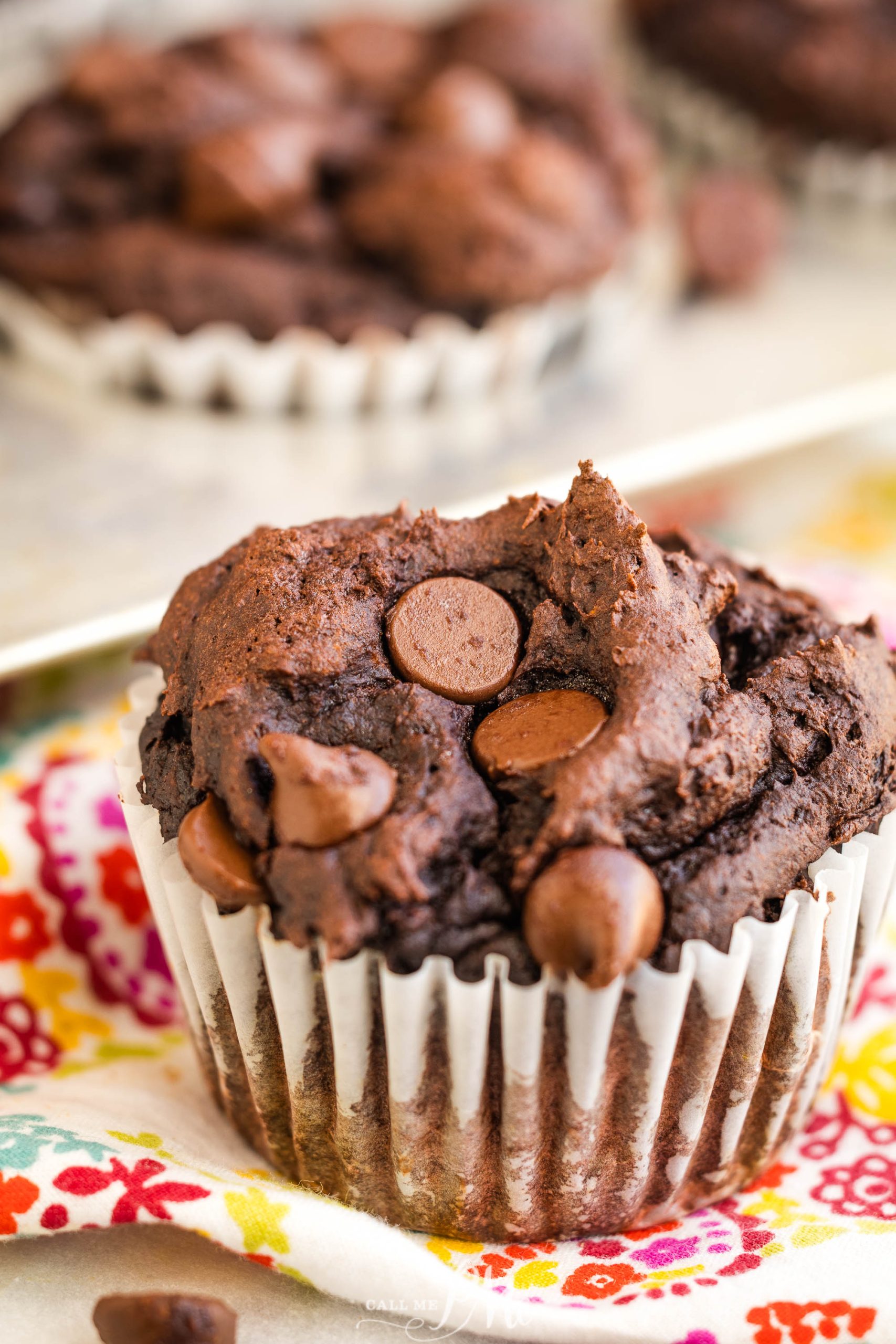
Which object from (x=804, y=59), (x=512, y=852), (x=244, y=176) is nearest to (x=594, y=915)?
(x=512, y=852)

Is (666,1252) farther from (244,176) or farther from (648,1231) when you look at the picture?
(244,176)

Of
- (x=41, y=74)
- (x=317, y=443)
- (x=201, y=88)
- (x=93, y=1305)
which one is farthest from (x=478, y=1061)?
(x=41, y=74)

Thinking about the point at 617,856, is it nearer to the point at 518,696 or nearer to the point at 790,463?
the point at 518,696

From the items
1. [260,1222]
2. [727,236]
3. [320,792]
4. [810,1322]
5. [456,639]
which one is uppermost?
[727,236]

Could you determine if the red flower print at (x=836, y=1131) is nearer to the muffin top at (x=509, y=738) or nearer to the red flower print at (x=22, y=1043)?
the muffin top at (x=509, y=738)

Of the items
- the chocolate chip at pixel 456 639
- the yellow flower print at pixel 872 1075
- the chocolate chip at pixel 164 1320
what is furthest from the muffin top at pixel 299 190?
the chocolate chip at pixel 164 1320

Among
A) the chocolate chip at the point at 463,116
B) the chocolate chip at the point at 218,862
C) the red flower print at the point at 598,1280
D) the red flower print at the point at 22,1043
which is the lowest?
the red flower print at the point at 598,1280
